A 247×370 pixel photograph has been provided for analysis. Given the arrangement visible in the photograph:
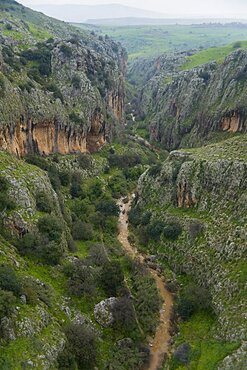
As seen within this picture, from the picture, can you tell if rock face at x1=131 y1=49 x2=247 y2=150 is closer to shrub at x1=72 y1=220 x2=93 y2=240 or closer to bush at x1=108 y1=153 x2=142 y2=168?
bush at x1=108 y1=153 x2=142 y2=168

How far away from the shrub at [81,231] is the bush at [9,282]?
80.2ft

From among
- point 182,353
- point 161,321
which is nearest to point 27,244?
point 161,321

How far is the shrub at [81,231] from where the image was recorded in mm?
68500

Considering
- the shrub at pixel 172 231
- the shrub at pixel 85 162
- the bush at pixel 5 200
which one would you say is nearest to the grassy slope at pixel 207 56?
the shrub at pixel 85 162

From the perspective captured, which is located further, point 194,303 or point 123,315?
point 194,303

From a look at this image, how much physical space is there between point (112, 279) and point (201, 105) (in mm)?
90092

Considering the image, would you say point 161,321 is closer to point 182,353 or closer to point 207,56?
point 182,353

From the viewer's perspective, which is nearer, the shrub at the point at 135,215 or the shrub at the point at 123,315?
the shrub at the point at 123,315

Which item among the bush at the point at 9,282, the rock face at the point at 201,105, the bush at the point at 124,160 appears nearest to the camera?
the bush at the point at 9,282

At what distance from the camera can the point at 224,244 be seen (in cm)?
5819

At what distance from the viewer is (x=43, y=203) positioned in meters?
61.0

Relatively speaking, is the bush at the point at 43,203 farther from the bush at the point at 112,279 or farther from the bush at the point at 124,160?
the bush at the point at 124,160

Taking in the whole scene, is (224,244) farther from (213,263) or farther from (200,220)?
(200,220)

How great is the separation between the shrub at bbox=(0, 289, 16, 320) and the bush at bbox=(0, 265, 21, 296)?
A: 1985 mm
